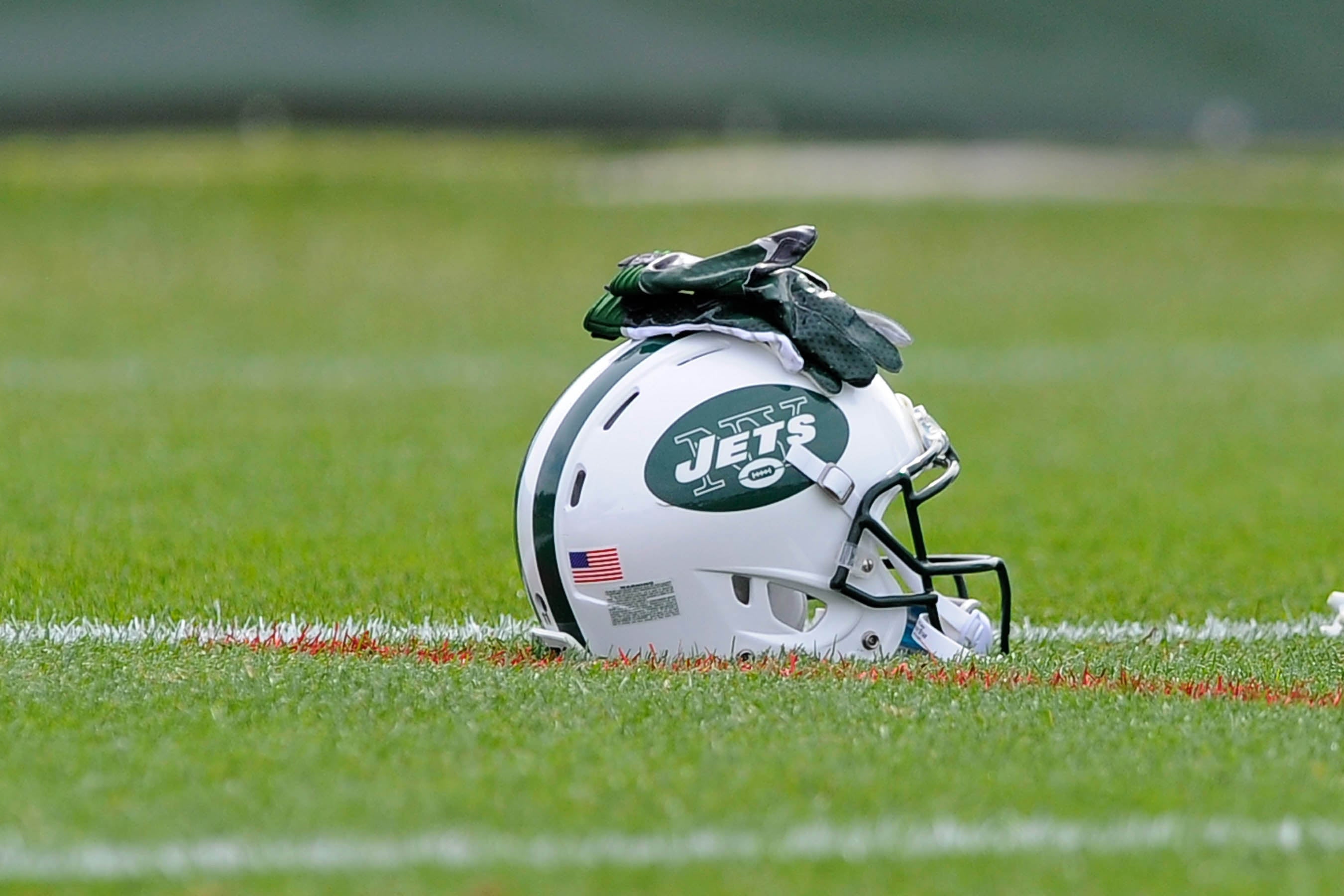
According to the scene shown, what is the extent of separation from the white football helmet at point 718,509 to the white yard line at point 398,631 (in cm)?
49

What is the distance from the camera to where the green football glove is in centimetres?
338

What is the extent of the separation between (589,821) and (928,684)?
94 centimetres

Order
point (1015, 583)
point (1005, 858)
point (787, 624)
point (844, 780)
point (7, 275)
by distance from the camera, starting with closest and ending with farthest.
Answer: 1. point (1005, 858)
2. point (844, 780)
3. point (787, 624)
4. point (1015, 583)
5. point (7, 275)

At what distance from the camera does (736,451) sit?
330 centimetres

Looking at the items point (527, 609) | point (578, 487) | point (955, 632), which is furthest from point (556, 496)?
point (527, 609)

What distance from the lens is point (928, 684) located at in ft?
10.4

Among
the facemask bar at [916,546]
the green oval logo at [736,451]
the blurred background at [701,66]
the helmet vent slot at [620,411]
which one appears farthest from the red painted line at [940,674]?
the blurred background at [701,66]

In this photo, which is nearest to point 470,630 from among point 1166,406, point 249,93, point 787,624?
point 787,624

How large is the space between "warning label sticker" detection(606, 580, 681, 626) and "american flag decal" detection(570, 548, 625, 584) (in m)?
0.03

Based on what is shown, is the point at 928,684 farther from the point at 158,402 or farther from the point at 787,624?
the point at 158,402

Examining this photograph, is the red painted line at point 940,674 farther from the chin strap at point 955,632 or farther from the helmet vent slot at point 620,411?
the helmet vent slot at point 620,411

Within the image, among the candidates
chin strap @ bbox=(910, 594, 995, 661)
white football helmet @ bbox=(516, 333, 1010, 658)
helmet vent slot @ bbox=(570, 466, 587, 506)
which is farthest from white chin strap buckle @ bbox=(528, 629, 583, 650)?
chin strap @ bbox=(910, 594, 995, 661)

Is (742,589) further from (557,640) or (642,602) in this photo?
(557,640)

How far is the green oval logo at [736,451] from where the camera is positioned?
329cm
